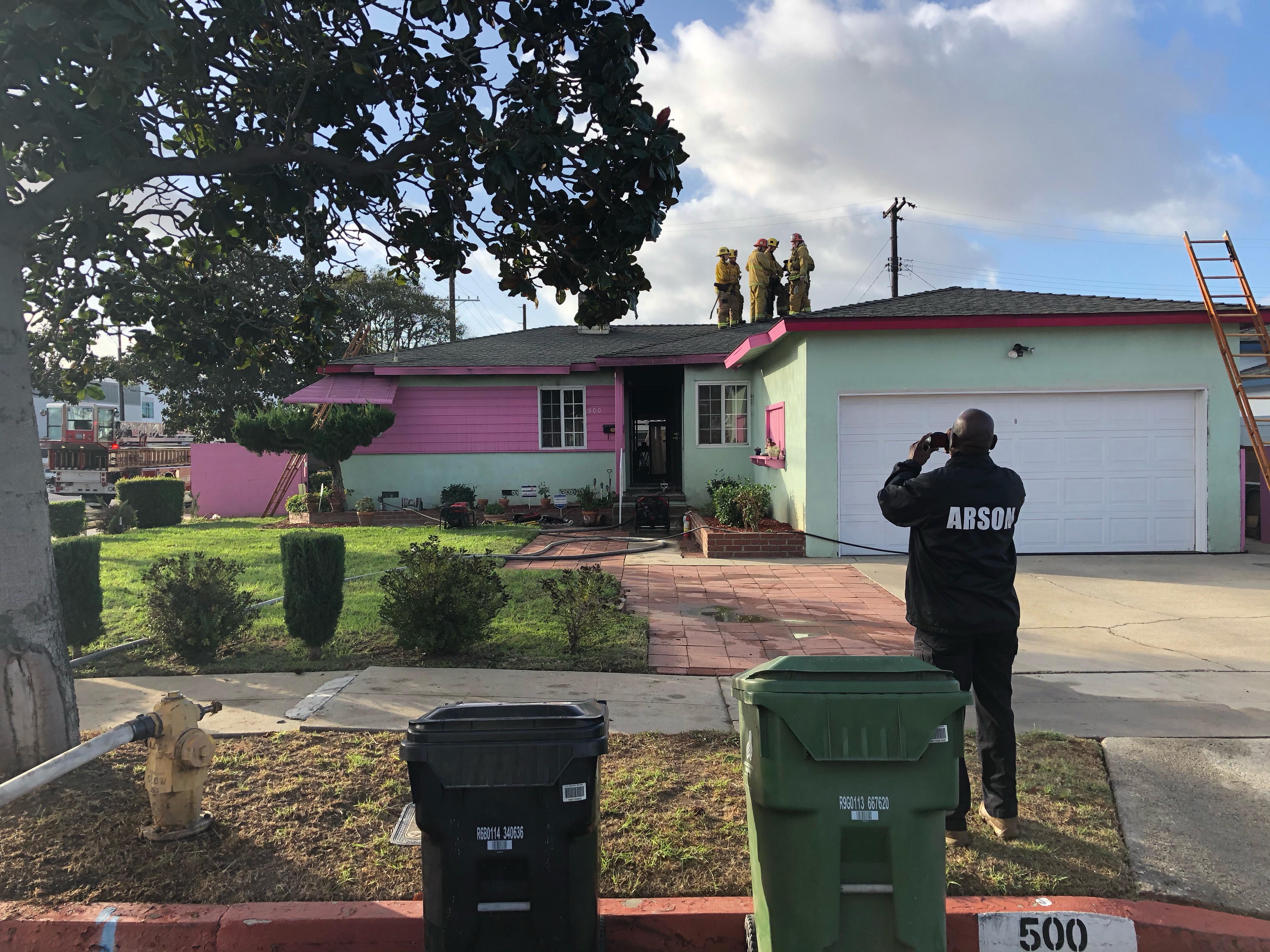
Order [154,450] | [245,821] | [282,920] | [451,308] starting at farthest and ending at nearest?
[451,308] → [154,450] → [245,821] → [282,920]

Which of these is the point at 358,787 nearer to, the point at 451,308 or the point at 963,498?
the point at 963,498

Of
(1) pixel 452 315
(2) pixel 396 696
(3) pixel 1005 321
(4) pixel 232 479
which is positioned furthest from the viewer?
(1) pixel 452 315

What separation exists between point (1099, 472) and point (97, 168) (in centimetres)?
1188

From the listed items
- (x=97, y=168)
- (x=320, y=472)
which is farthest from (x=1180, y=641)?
(x=320, y=472)

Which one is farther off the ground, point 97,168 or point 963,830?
point 97,168

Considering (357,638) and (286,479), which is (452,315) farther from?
(357,638)

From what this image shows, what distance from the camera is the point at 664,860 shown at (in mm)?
3443

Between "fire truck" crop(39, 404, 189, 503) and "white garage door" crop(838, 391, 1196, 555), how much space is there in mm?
15908

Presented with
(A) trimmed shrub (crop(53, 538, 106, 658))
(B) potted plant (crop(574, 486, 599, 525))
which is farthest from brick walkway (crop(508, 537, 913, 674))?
(A) trimmed shrub (crop(53, 538, 106, 658))

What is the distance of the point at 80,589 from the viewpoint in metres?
6.44

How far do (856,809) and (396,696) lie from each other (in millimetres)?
3801

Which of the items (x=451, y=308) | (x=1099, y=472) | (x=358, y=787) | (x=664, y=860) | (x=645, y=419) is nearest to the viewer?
(x=664, y=860)

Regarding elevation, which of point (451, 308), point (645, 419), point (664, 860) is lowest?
point (664, 860)

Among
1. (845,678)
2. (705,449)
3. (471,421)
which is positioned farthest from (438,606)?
(471,421)
